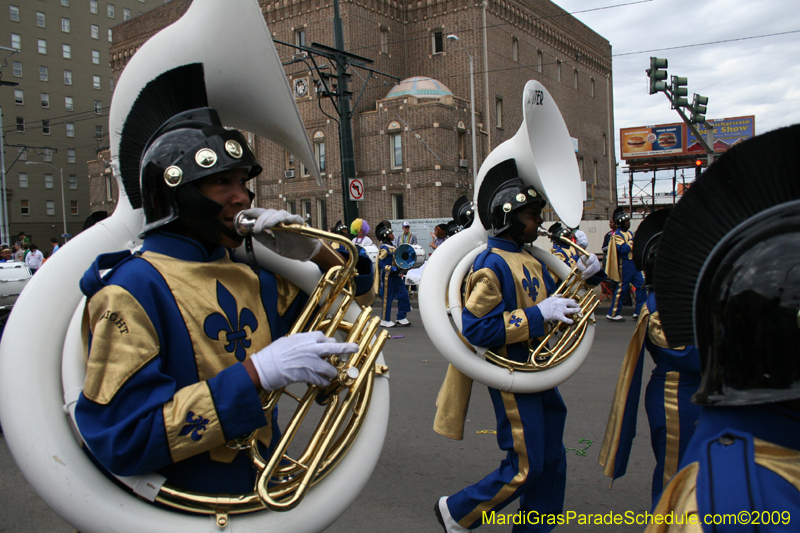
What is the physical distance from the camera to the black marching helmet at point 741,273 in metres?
1.06

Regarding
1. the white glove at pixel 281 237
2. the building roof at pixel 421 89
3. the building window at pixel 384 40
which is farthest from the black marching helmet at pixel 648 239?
the building window at pixel 384 40

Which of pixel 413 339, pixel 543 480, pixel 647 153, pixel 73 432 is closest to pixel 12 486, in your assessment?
pixel 73 432

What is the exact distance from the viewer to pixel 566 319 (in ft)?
9.93

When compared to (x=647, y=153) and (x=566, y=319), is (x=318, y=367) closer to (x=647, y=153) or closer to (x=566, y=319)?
(x=566, y=319)

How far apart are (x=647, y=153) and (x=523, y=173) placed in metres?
41.0

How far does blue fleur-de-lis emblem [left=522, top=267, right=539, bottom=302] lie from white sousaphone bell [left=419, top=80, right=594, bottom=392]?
14.6 inches

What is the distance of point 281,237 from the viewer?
1.85 metres

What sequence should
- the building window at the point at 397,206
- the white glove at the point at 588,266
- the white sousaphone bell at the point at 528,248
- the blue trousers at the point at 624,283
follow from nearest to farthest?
the white sousaphone bell at the point at 528,248, the white glove at the point at 588,266, the blue trousers at the point at 624,283, the building window at the point at 397,206

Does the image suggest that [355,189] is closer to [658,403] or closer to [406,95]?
[658,403]

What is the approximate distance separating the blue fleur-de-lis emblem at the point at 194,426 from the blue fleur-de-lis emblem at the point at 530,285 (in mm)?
2127

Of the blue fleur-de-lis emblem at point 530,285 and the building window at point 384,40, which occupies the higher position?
the building window at point 384,40

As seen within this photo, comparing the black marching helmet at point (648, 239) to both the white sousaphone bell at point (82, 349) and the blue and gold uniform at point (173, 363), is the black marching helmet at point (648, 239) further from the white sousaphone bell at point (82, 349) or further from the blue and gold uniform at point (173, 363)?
the blue and gold uniform at point (173, 363)

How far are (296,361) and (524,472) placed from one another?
1.68 meters

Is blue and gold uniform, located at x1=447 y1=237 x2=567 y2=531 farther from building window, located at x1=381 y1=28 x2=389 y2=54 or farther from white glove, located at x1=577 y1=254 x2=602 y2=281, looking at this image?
building window, located at x1=381 y1=28 x2=389 y2=54
